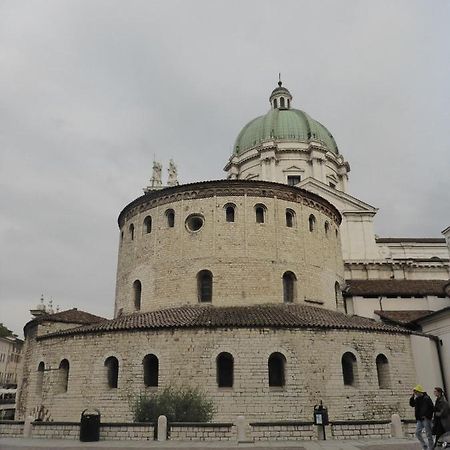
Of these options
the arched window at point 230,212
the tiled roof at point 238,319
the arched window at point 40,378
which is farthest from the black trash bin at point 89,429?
the arched window at point 230,212

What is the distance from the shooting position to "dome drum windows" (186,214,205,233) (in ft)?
84.5

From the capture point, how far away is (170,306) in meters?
24.2

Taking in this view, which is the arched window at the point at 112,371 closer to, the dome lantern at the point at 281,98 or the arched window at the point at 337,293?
the arched window at the point at 337,293

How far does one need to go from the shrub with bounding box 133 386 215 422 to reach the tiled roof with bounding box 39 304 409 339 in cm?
286

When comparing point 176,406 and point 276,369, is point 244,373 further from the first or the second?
point 176,406

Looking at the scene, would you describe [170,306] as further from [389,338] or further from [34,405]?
[389,338]

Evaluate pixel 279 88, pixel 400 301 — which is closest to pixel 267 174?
pixel 279 88

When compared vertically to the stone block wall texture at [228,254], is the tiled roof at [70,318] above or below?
below

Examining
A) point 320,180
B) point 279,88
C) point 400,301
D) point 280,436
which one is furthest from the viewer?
point 279,88

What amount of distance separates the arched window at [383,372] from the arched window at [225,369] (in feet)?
24.3

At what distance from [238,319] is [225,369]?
7.51 ft

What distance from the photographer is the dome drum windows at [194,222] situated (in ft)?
84.5

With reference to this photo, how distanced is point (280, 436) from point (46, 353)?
44.9ft

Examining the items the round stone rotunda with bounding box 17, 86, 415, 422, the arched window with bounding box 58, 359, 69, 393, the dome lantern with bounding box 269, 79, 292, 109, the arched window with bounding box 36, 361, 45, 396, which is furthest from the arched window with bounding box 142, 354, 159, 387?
the dome lantern with bounding box 269, 79, 292, 109
